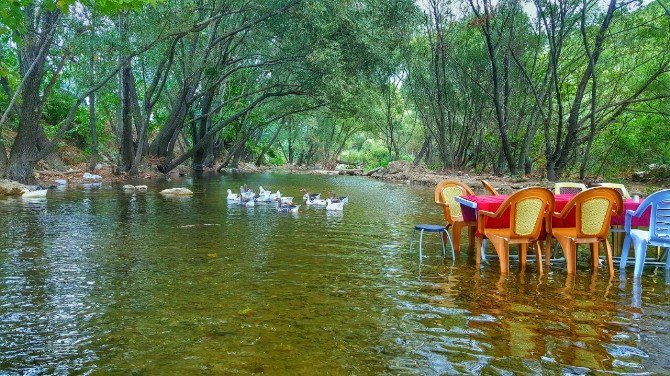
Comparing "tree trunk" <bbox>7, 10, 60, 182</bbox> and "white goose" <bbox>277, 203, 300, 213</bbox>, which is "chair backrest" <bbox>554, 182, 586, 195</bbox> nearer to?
"white goose" <bbox>277, 203, 300, 213</bbox>

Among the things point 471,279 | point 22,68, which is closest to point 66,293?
point 471,279

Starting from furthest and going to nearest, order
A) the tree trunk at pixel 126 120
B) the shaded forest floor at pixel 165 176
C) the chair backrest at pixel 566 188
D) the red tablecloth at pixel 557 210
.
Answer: the tree trunk at pixel 126 120 → the shaded forest floor at pixel 165 176 → the chair backrest at pixel 566 188 → the red tablecloth at pixel 557 210

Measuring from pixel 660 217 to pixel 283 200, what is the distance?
8.56 m

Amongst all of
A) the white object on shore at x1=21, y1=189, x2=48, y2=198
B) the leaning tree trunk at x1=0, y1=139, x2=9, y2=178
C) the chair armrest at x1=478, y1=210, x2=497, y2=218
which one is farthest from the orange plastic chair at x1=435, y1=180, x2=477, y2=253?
Answer: the leaning tree trunk at x1=0, y1=139, x2=9, y2=178

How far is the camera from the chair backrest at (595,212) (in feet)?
20.9

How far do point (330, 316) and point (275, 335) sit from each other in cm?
68

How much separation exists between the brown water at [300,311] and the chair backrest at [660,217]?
0.54 metres

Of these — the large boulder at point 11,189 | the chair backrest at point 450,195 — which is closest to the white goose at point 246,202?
the large boulder at point 11,189

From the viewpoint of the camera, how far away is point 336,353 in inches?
149

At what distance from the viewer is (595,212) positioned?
6.43 meters

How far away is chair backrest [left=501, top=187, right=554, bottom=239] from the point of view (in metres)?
6.35

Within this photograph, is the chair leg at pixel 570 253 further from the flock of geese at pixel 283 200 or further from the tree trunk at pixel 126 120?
the tree trunk at pixel 126 120

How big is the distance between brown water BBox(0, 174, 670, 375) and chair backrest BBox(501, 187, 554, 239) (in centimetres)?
54

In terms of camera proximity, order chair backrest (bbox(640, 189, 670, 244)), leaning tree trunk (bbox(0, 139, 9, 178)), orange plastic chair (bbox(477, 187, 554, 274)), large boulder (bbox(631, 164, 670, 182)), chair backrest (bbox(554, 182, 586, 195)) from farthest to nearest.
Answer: large boulder (bbox(631, 164, 670, 182)) < leaning tree trunk (bbox(0, 139, 9, 178)) < chair backrest (bbox(554, 182, 586, 195)) < orange plastic chair (bbox(477, 187, 554, 274)) < chair backrest (bbox(640, 189, 670, 244))
